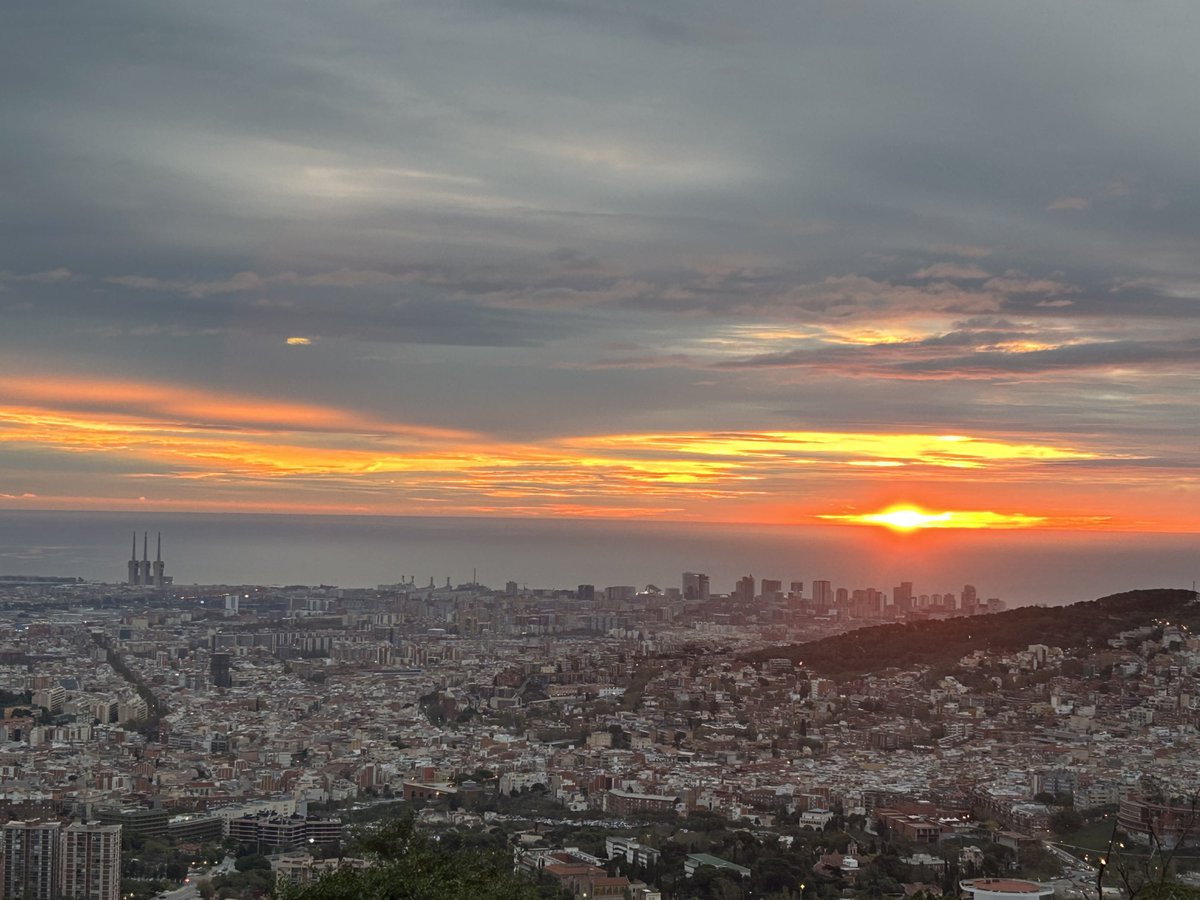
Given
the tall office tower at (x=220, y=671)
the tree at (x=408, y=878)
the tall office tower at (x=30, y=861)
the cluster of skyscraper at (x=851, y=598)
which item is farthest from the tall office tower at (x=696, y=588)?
the tree at (x=408, y=878)

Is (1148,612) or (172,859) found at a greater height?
(1148,612)

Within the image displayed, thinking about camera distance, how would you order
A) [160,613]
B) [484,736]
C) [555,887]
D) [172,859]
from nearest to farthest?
1. [555,887]
2. [172,859]
3. [484,736]
4. [160,613]

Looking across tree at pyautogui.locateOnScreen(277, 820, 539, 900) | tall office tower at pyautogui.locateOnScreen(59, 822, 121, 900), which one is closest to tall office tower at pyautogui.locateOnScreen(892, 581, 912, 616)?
tall office tower at pyautogui.locateOnScreen(59, 822, 121, 900)

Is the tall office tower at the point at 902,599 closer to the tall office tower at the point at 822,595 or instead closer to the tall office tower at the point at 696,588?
the tall office tower at the point at 822,595

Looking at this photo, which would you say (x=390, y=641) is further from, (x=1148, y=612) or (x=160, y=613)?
(x=1148, y=612)

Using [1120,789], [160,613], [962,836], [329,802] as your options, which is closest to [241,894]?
[329,802]

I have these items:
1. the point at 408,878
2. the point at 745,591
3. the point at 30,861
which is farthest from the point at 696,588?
the point at 408,878

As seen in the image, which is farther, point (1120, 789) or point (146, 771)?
point (146, 771)

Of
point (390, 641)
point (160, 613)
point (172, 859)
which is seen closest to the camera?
point (172, 859)

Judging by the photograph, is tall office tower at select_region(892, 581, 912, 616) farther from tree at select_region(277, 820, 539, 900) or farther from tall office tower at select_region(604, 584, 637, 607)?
tree at select_region(277, 820, 539, 900)
